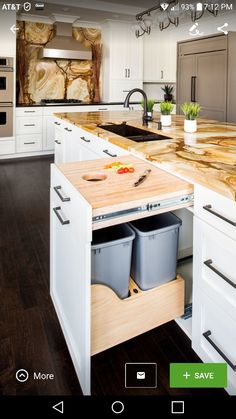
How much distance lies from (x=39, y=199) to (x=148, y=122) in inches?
50.5

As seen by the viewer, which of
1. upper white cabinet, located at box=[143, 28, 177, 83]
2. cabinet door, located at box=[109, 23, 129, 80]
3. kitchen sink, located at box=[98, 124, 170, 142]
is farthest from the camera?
upper white cabinet, located at box=[143, 28, 177, 83]

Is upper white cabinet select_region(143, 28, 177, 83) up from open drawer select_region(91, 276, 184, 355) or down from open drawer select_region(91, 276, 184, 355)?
up

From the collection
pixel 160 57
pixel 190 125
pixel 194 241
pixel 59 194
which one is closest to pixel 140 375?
pixel 194 241

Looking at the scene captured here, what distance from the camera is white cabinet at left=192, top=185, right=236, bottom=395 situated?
1036 mm

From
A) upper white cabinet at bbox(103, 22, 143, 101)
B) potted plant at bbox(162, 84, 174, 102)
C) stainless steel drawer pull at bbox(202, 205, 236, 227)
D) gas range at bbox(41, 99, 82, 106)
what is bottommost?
stainless steel drawer pull at bbox(202, 205, 236, 227)

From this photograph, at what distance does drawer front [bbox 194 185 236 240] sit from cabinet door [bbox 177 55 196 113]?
4.51m

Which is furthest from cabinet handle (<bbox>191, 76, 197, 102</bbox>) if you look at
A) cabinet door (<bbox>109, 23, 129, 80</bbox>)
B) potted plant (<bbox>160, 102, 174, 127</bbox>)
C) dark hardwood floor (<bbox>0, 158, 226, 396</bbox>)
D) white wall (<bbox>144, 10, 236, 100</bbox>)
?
dark hardwood floor (<bbox>0, 158, 226, 396</bbox>)

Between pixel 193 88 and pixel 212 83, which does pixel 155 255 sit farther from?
pixel 193 88

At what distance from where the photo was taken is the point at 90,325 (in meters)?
1.09

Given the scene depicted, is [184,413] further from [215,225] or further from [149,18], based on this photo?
[149,18]

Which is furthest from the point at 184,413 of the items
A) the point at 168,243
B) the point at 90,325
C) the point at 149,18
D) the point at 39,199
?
the point at 149,18

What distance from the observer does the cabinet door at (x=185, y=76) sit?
5.19 m

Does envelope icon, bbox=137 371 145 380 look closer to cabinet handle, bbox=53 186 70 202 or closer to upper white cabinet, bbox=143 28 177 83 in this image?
cabinet handle, bbox=53 186 70 202

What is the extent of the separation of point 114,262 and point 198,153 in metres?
0.61
